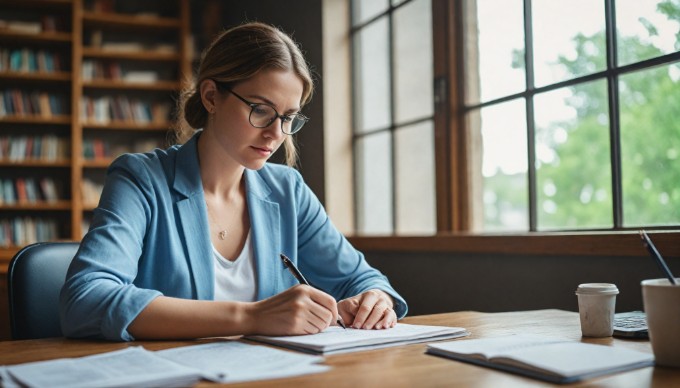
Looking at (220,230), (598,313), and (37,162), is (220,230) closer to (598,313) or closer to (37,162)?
(598,313)

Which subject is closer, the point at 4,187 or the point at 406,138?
the point at 406,138

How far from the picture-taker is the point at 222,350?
104 cm

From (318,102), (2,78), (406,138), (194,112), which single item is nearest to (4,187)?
(2,78)

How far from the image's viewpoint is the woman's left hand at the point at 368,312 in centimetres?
132

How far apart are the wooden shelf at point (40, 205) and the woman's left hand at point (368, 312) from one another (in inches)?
165

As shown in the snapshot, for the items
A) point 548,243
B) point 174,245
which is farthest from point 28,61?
point 548,243

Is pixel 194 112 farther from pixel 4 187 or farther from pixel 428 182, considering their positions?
pixel 4 187

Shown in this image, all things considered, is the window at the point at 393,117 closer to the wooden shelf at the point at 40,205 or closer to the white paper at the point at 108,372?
A: the white paper at the point at 108,372

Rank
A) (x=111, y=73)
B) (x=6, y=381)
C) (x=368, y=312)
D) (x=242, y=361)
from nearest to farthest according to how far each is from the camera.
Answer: (x=6, y=381) < (x=242, y=361) < (x=368, y=312) < (x=111, y=73)

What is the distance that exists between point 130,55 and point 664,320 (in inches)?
196

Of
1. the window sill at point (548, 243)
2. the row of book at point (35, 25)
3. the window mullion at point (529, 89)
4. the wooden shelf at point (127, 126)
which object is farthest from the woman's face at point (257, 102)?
the row of book at point (35, 25)

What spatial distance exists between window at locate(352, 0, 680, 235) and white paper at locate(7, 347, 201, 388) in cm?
148

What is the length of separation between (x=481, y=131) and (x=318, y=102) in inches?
52.2

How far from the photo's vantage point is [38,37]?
197 inches
